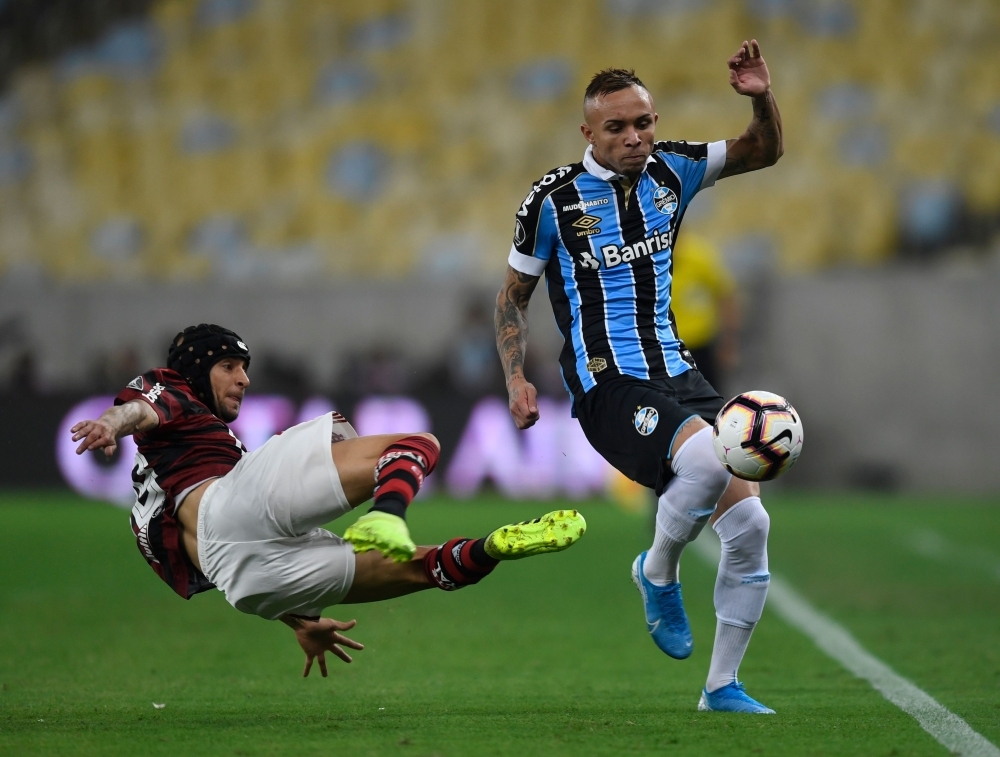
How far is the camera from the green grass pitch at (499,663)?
4.46 m

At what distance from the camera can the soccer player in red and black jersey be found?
4.62 meters

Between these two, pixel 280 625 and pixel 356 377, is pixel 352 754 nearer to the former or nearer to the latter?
pixel 280 625

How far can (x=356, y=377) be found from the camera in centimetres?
1695

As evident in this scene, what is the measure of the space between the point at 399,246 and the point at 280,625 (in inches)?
427

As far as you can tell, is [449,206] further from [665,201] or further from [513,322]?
[665,201]

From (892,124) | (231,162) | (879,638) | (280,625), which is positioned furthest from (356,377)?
(879,638)

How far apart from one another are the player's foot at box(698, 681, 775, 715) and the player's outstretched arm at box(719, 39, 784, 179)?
6.08 feet

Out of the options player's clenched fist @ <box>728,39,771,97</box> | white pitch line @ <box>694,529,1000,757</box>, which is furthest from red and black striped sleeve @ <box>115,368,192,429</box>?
white pitch line @ <box>694,529,1000,757</box>

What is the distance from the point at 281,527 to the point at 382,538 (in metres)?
0.64

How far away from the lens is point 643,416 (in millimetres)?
4992

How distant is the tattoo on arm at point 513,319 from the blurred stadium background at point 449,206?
9878 millimetres

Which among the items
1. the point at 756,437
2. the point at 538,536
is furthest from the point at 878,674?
the point at 538,536

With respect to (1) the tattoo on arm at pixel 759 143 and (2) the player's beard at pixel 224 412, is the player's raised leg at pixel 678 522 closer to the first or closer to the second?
(1) the tattoo on arm at pixel 759 143

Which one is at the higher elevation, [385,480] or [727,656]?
[385,480]
